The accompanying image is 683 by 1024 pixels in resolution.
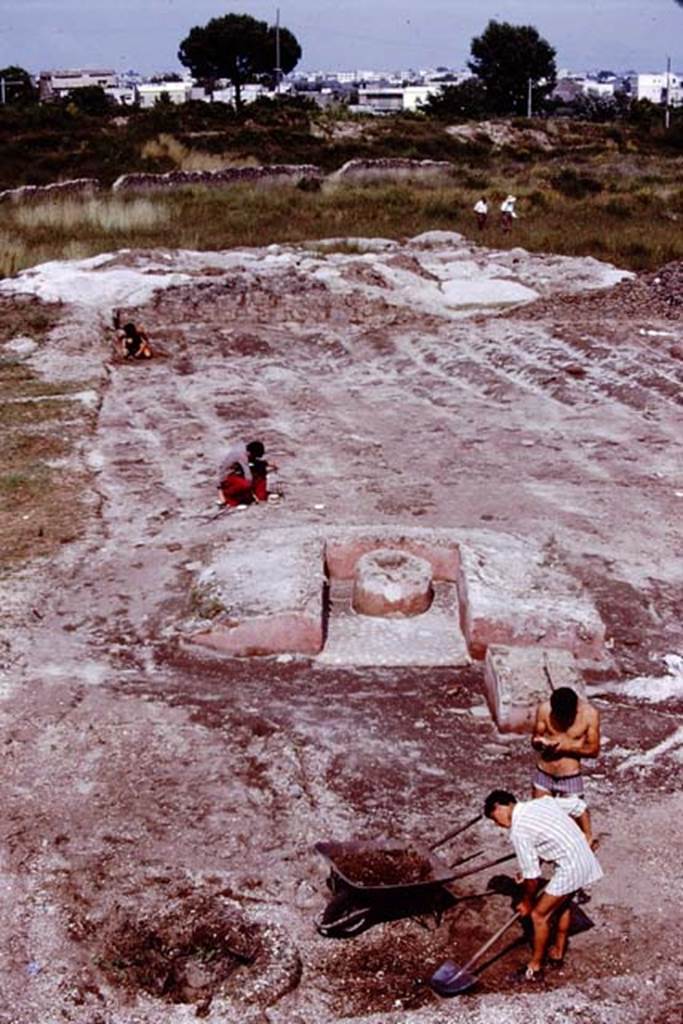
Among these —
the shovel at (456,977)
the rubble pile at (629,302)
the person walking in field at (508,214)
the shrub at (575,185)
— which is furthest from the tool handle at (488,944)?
the shrub at (575,185)

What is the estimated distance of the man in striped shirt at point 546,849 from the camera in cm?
473

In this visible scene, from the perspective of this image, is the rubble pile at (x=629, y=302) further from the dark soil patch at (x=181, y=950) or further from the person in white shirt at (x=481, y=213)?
the dark soil patch at (x=181, y=950)

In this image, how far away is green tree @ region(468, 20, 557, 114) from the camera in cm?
6894

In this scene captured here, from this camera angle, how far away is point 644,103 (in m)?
61.7

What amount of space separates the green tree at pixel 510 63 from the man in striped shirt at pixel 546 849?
68872 millimetres

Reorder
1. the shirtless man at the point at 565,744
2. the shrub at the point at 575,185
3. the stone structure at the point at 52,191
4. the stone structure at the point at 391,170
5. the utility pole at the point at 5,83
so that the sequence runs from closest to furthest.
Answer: the shirtless man at the point at 565,744 → the stone structure at the point at 52,191 → the shrub at the point at 575,185 → the stone structure at the point at 391,170 → the utility pole at the point at 5,83

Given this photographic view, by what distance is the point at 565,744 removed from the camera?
535 cm

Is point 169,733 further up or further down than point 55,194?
further down

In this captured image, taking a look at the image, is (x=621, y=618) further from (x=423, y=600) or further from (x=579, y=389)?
(x=579, y=389)

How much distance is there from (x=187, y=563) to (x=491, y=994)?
200 inches

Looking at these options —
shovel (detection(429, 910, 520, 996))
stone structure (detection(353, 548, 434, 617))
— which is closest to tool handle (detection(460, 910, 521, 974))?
shovel (detection(429, 910, 520, 996))

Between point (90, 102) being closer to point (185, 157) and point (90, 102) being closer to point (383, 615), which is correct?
point (185, 157)

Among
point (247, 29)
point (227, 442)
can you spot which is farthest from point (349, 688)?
point (247, 29)

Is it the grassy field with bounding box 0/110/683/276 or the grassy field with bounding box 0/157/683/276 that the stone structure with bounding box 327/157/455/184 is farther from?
the grassy field with bounding box 0/157/683/276
